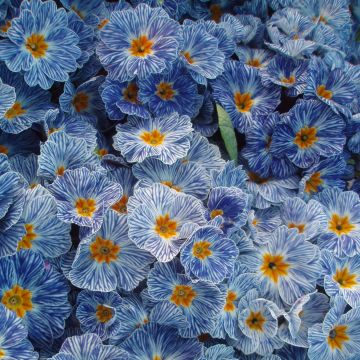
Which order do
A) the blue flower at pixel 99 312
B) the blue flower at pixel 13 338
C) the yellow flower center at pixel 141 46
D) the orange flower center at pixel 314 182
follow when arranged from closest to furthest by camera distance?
the blue flower at pixel 13 338 < the blue flower at pixel 99 312 < the yellow flower center at pixel 141 46 < the orange flower center at pixel 314 182

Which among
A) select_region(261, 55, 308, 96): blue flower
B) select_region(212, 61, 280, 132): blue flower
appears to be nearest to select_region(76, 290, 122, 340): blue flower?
select_region(212, 61, 280, 132): blue flower

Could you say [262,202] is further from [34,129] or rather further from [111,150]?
[34,129]

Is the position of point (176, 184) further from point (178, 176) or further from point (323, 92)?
point (323, 92)

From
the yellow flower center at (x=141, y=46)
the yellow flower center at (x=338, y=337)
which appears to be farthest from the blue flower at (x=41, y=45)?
the yellow flower center at (x=338, y=337)

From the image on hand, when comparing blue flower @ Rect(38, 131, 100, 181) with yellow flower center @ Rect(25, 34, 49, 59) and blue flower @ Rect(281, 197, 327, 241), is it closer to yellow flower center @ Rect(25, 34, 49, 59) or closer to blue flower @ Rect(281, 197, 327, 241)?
yellow flower center @ Rect(25, 34, 49, 59)

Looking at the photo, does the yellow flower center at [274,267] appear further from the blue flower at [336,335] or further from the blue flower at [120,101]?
the blue flower at [120,101]
